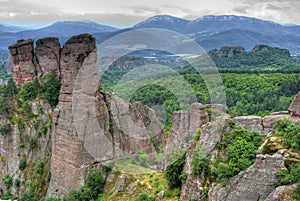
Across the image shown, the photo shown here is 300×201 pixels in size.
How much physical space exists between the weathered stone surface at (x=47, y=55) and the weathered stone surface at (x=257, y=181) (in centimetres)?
2104

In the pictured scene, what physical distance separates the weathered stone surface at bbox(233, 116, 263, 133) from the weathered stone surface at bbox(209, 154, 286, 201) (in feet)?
10.1

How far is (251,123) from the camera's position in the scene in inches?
741

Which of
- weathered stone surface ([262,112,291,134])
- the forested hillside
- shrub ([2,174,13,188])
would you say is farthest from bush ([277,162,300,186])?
the forested hillside

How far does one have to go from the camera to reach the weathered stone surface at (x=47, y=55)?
3198cm

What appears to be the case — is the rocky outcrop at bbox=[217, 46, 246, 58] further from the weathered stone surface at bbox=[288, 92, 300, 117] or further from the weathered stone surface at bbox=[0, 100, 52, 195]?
the weathered stone surface at bbox=[288, 92, 300, 117]

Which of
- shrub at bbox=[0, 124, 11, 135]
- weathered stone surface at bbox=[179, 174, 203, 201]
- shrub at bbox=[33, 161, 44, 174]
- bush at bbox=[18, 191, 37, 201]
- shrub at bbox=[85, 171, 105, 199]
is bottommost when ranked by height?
bush at bbox=[18, 191, 37, 201]

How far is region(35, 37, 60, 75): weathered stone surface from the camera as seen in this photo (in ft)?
105

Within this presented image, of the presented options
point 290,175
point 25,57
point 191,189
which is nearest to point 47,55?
point 25,57

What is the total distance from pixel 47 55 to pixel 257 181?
23.3 m

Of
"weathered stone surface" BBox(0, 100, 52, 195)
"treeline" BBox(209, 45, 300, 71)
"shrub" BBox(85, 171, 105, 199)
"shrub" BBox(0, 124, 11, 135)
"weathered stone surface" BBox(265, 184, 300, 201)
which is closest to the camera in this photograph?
"weathered stone surface" BBox(265, 184, 300, 201)

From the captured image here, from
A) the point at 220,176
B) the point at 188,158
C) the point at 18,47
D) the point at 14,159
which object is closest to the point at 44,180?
the point at 14,159

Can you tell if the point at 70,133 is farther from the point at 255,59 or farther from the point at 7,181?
the point at 255,59

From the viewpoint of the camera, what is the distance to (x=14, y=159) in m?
33.2

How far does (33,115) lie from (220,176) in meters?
20.3
